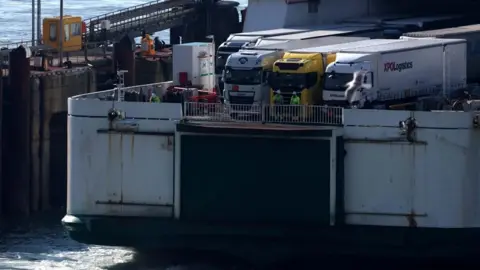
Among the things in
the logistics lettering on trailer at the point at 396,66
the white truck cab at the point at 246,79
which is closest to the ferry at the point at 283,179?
the white truck cab at the point at 246,79

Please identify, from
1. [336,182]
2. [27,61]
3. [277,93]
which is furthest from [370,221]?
[27,61]

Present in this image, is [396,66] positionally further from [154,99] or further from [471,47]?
[154,99]

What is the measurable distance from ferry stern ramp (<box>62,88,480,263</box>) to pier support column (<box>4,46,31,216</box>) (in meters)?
6.49

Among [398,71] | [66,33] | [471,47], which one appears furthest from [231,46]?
[66,33]

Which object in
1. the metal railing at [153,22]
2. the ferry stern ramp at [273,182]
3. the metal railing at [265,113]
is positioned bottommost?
the ferry stern ramp at [273,182]

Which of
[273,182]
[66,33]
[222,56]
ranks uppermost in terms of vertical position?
[66,33]

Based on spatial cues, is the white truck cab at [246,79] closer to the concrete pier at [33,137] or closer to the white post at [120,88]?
the white post at [120,88]

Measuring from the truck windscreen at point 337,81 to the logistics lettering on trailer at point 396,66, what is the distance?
106 cm

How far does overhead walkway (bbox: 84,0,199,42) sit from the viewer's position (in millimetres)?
49344

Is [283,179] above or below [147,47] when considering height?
below

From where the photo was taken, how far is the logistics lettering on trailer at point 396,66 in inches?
1270

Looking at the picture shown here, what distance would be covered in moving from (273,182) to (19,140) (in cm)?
939

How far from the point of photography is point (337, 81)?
31609mm

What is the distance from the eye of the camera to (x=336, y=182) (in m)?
30.8
